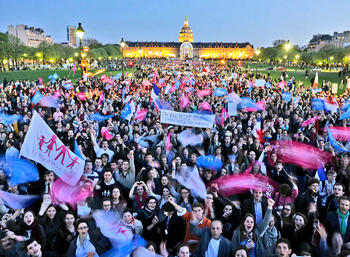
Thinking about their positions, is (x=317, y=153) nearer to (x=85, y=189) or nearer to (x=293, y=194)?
(x=293, y=194)

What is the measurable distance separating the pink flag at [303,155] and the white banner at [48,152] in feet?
15.4

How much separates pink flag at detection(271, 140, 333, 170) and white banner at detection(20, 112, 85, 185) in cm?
468

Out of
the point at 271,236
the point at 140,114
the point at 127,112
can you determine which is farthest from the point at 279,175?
the point at 140,114

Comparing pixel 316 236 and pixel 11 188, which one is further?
pixel 11 188

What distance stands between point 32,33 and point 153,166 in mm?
158754

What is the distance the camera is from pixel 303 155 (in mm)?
7488

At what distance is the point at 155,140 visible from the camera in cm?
905

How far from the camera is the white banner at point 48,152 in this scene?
5555 mm

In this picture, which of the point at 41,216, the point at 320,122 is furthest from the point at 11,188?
the point at 320,122

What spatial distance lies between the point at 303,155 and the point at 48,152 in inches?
224

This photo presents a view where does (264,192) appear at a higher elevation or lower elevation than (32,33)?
lower

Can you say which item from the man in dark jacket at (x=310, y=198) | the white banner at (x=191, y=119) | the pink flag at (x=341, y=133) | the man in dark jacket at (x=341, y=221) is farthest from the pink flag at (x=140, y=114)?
the man in dark jacket at (x=341, y=221)

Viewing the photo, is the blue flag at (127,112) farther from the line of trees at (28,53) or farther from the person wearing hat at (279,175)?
the line of trees at (28,53)

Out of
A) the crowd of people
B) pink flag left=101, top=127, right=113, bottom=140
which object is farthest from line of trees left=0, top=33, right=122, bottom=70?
the crowd of people
